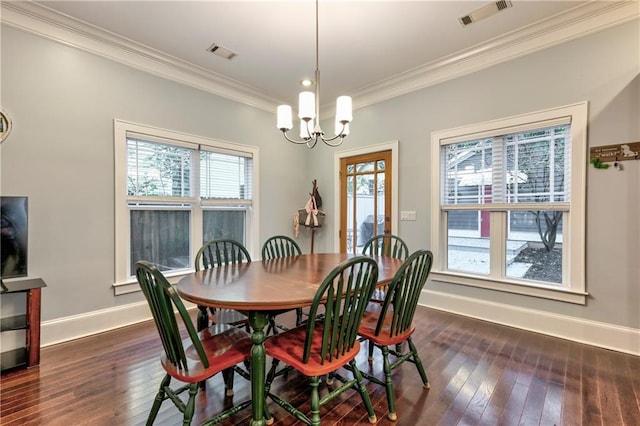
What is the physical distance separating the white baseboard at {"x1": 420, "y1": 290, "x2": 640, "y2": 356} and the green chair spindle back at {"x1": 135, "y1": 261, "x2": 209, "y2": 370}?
297 cm

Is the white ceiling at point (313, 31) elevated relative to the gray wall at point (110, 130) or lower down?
elevated

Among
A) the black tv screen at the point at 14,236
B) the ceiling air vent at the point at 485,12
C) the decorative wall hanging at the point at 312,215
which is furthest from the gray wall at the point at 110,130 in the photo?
the decorative wall hanging at the point at 312,215

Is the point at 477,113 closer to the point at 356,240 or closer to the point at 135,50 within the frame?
the point at 356,240

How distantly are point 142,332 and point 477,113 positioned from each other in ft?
13.8

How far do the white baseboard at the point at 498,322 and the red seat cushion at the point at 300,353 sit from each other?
7.33 feet

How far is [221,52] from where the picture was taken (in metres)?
3.26

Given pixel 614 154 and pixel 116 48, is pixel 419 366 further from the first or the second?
pixel 116 48

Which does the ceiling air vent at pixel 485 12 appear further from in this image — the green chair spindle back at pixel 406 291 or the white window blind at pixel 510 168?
the green chair spindle back at pixel 406 291

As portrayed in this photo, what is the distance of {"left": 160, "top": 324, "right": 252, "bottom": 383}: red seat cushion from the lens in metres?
1.42

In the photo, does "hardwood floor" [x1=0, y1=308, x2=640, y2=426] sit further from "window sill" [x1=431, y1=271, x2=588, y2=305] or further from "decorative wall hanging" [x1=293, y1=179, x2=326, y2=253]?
"decorative wall hanging" [x1=293, y1=179, x2=326, y2=253]

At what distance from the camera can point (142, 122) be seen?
3.24m

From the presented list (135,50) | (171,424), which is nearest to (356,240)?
(171,424)

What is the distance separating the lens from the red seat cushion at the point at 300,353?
1.47 metres

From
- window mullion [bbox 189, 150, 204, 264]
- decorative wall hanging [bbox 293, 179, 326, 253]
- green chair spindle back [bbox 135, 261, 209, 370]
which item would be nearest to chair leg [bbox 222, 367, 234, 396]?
green chair spindle back [bbox 135, 261, 209, 370]
